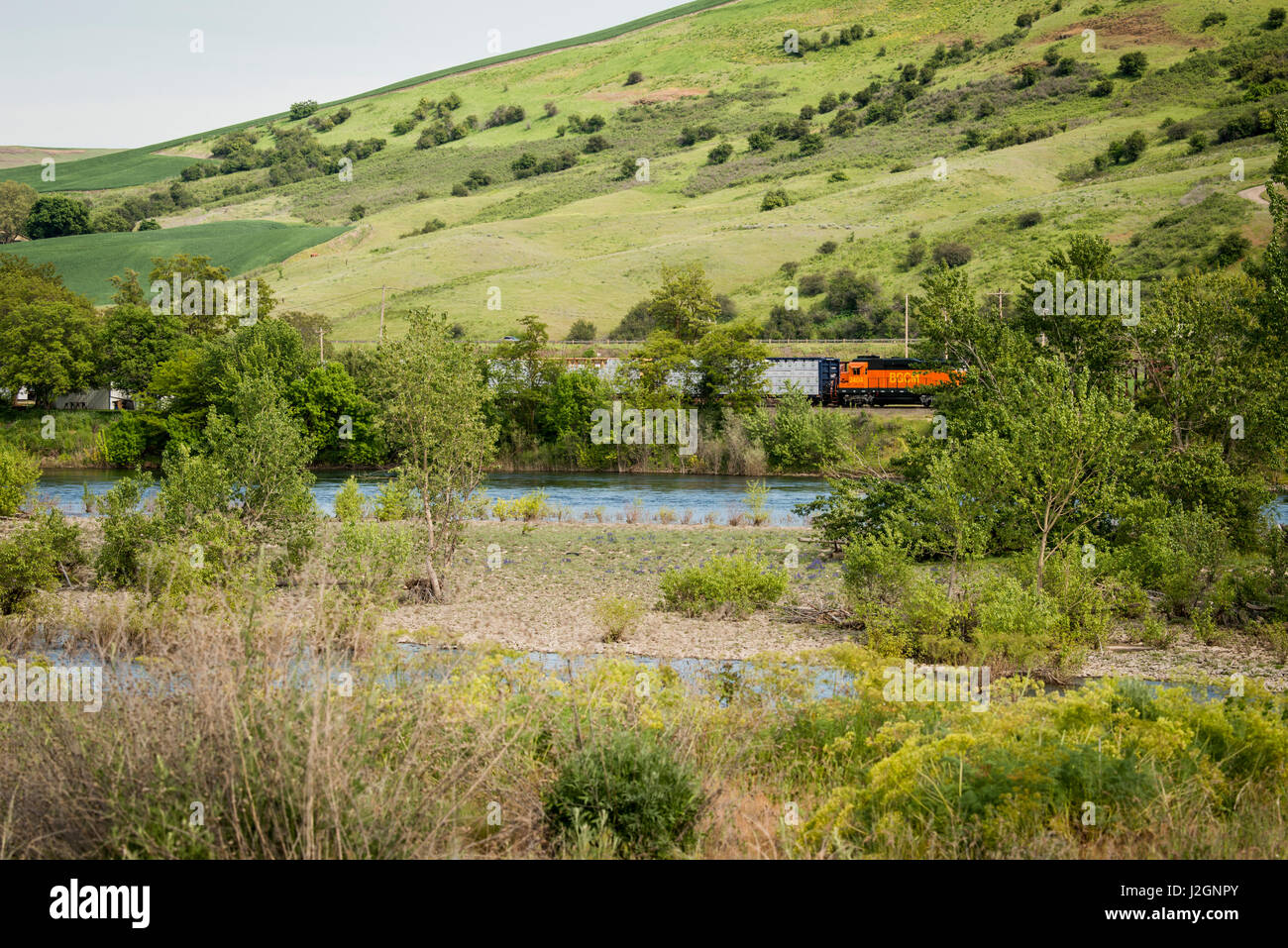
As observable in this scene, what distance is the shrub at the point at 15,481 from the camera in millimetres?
29109

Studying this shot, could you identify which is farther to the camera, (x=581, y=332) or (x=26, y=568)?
(x=581, y=332)

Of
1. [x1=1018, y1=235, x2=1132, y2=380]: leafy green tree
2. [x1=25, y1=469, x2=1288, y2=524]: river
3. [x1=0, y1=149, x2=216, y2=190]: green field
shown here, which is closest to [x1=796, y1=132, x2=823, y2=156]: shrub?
[x1=25, y1=469, x2=1288, y2=524]: river

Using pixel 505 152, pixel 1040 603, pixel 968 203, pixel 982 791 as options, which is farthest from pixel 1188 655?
pixel 505 152

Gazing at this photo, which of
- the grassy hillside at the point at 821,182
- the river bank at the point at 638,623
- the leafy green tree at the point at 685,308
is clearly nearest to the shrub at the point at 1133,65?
the grassy hillside at the point at 821,182

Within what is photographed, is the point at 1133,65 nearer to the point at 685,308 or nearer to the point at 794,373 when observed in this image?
the point at 685,308

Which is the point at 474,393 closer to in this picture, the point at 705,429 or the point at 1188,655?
the point at 1188,655

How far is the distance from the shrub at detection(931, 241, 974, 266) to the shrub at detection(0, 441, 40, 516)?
219 feet

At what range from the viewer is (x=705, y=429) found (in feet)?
180

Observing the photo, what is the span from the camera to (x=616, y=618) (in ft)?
59.8

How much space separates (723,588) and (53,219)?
143354mm

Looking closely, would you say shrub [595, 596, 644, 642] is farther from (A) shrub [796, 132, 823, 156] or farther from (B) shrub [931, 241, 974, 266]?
(A) shrub [796, 132, 823, 156]

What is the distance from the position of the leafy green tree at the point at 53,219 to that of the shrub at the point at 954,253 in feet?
370

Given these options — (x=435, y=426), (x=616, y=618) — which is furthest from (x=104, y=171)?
(x=616, y=618)
